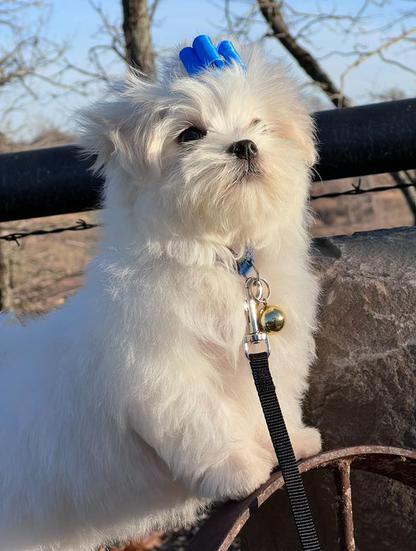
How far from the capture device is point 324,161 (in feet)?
10.2

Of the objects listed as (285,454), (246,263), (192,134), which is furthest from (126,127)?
(285,454)

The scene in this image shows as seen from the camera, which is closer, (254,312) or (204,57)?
(254,312)

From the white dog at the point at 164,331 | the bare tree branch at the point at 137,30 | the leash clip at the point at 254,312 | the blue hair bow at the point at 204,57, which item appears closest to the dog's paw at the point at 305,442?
the white dog at the point at 164,331

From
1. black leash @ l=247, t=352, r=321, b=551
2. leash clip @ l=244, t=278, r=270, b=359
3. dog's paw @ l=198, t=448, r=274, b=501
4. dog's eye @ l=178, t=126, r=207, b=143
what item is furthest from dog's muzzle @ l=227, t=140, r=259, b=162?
dog's paw @ l=198, t=448, r=274, b=501

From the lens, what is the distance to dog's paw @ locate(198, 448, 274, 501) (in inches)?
77.8

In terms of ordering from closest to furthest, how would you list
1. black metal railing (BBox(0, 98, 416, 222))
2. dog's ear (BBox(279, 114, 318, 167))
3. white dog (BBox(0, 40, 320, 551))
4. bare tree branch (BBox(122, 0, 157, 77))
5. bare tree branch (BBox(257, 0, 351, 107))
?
A: white dog (BBox(0, 40, 320, 551)), dog's ear (BBox(279, 114, 318, 167)), black metal railing (BBox(0, 98, 416, 222)), bare tree branch (BBox(122, 0, 157, 77)), bare tree branch (BBox(257, 0, 351, 107))

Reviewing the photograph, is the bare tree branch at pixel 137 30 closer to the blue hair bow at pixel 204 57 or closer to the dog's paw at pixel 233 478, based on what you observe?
the blue hair bow at pixel 204 57

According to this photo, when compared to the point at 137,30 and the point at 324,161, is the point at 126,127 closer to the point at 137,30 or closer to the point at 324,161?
the point at 324,161

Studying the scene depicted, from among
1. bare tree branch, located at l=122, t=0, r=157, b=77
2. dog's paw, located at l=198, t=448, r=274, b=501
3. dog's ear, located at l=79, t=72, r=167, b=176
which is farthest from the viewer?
bare tree branch, located at l=122, t=0, r=157, b=77

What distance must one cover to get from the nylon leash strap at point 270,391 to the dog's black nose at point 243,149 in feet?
1.06

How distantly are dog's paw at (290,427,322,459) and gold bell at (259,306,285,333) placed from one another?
1.24 ft

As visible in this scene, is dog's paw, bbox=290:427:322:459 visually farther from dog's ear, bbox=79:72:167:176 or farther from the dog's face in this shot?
dog's ear, bbox=79:72:167:176

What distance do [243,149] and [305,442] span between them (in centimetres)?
90

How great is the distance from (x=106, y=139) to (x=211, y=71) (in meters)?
0.37
